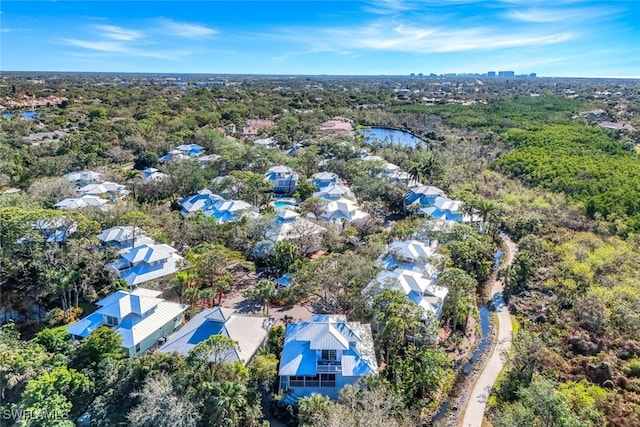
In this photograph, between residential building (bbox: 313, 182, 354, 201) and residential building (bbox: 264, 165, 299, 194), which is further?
residential building (bbox: 264, 165, 299, 194)

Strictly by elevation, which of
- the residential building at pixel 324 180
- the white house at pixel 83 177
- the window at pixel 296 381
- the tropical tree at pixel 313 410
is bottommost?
the window at pixel 296 381

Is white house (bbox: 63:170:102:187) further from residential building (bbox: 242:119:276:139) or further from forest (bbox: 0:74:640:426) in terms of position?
residential building (bbox: 242:119:276:139)

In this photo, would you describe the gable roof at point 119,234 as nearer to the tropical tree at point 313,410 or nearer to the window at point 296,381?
the window at point 296,381

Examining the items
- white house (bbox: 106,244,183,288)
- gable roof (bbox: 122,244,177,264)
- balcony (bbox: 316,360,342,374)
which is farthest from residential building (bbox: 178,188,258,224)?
balcony (bbox: 316,360,342,374)

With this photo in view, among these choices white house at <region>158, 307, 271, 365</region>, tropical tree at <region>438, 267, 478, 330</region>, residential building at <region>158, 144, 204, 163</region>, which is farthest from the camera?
residential building at <region>158, 144, 204, 163</region>

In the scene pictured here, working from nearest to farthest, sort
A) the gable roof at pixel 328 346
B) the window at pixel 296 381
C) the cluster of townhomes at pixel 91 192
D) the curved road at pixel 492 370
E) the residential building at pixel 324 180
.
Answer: the curved road at pixel 492 370, the gable roof at pixel 328 346, the window at pixel 296 381, the cluster of townhomes at pixel 91 192, the residential building at pixel 324 180

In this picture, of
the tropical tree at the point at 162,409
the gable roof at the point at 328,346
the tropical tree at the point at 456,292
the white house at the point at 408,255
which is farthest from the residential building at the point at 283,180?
the tropical tree at the point at 162,409

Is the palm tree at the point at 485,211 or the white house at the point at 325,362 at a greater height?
the palm tree at the point at 485,211

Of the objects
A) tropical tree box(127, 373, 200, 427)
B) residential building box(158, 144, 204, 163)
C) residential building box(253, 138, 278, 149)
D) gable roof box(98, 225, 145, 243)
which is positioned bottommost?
tropical tree box(127, 373, 200, 427)
